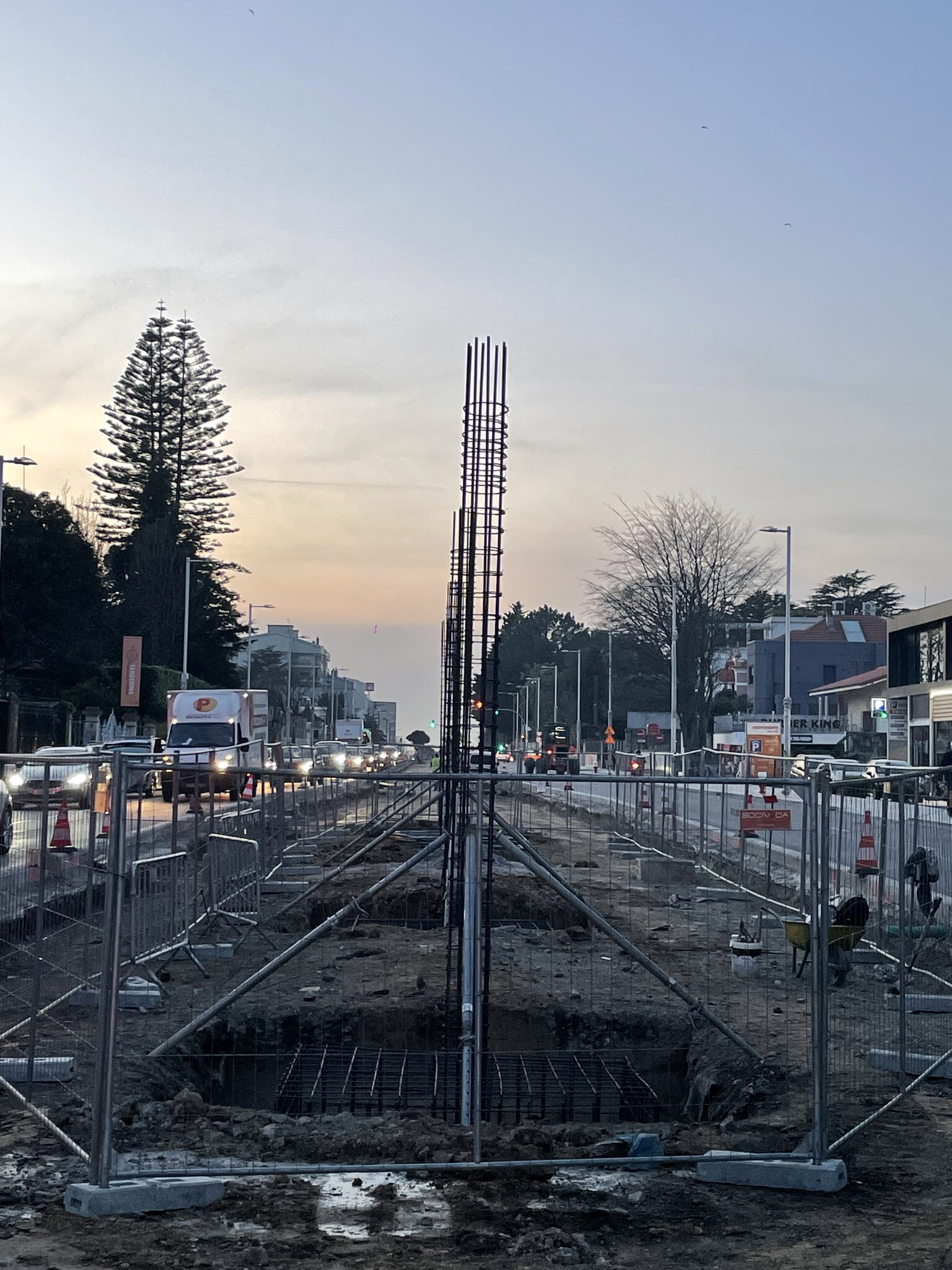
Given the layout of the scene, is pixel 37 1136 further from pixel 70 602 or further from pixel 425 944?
pixel 70 602

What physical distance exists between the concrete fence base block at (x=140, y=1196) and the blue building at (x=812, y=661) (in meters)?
101

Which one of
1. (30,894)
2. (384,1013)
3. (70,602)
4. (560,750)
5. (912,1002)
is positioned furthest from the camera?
(560,750)

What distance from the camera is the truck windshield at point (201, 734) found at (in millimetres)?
43219

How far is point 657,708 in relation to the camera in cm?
12106

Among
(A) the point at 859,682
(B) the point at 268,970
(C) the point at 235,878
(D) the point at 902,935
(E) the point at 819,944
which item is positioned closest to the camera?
(E) the point at 819,944

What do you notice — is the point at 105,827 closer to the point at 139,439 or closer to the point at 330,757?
→ the point at 330,757

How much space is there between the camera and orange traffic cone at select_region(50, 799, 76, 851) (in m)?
8.36

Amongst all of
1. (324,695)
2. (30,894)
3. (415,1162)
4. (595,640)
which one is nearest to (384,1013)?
(30,894)

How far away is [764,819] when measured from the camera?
12945 mm

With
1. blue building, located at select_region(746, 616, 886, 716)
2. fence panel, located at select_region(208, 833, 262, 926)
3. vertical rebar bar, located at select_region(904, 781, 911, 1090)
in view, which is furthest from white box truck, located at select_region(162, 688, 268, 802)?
blue building, located at select_region(746, 616, 886, 716)

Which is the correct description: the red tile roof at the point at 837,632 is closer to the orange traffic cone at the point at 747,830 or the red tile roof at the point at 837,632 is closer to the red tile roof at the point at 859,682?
the red tile roof at the point at 859,682

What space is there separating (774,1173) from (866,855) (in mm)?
3659

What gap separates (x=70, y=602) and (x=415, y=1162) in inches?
2235

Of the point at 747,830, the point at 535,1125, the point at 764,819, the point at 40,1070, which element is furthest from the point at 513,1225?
the point at 747,830
